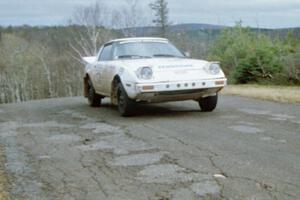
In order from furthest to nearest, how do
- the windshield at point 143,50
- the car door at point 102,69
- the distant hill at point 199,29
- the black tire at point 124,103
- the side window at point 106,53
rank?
the distant hill at point 199,29 < the side window at point 106,53 < the car door at point 102,69 < the windshield at point 143,50 < the black tire at point 124,103

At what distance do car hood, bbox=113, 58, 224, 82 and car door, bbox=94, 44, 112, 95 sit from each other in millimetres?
1165

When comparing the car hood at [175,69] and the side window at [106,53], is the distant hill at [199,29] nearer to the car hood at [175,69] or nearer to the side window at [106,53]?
the side window at [106,53]

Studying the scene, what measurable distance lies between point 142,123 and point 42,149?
230 cm

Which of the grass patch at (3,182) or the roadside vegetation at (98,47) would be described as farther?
the roadside vegetation at (98,47)

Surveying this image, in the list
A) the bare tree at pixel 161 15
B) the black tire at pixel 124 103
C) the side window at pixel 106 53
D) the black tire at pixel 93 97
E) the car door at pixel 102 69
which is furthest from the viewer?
the bare tree at pixel 161 15

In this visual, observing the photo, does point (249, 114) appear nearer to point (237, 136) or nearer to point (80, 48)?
point (237, 136)

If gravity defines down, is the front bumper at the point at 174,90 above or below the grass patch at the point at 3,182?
above

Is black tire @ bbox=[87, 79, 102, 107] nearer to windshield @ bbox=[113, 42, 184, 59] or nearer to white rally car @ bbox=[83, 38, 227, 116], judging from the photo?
white rally car @ bbox=[83, 38, 227, 116]

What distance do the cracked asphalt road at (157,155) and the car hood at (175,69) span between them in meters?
0.72

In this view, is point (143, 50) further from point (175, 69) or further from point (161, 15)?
point (161, 15)

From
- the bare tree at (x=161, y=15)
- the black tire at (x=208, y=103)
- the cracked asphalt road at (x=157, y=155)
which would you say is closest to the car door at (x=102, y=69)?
the cracked asphalt road at (x=157, y=155)

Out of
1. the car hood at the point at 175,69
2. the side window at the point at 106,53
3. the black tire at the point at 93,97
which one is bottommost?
Result: the black tire at the point at 93,97

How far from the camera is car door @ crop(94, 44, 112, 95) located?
35.0ft

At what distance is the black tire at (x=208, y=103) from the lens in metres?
9.82
